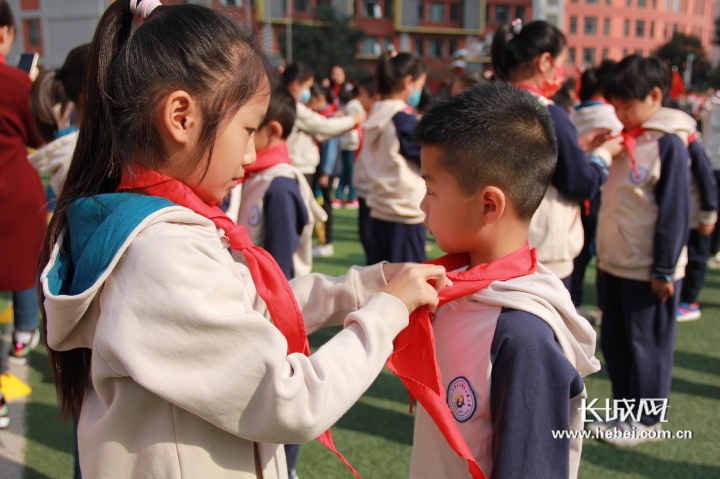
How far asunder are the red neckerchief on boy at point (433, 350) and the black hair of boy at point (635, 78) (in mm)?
1771

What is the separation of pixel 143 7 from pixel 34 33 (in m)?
43.7

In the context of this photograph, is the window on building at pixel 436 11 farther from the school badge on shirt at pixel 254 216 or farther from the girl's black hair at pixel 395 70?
the school badge on shirt at pixel 254 216

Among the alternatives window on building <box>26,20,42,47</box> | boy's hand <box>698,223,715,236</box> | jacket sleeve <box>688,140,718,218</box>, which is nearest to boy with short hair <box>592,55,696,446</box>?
jacket sleeve <box>688,140,718,218</box>

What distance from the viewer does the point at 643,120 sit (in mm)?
2914

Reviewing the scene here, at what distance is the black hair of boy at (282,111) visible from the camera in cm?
287

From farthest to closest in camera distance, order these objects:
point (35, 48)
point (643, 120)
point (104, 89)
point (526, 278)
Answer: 1. point (35, 48)
2. point (643, 120)
3. point (526, 278)
4. point (104, 89)

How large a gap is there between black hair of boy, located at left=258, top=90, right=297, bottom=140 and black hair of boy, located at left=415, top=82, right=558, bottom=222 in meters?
1.51

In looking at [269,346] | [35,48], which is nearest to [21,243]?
[269,346]

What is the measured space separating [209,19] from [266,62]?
0.16m

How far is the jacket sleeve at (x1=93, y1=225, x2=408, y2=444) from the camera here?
101 centimetres

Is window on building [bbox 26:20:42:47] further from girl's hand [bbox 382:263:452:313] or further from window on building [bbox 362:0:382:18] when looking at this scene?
girl's hand [bbox 382:263:452:313]

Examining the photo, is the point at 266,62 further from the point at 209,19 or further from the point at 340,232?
the point at 340,232

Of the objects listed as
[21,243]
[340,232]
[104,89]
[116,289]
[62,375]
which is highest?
[104,89]

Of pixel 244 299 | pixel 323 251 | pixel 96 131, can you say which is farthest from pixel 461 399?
pixel 323 251
